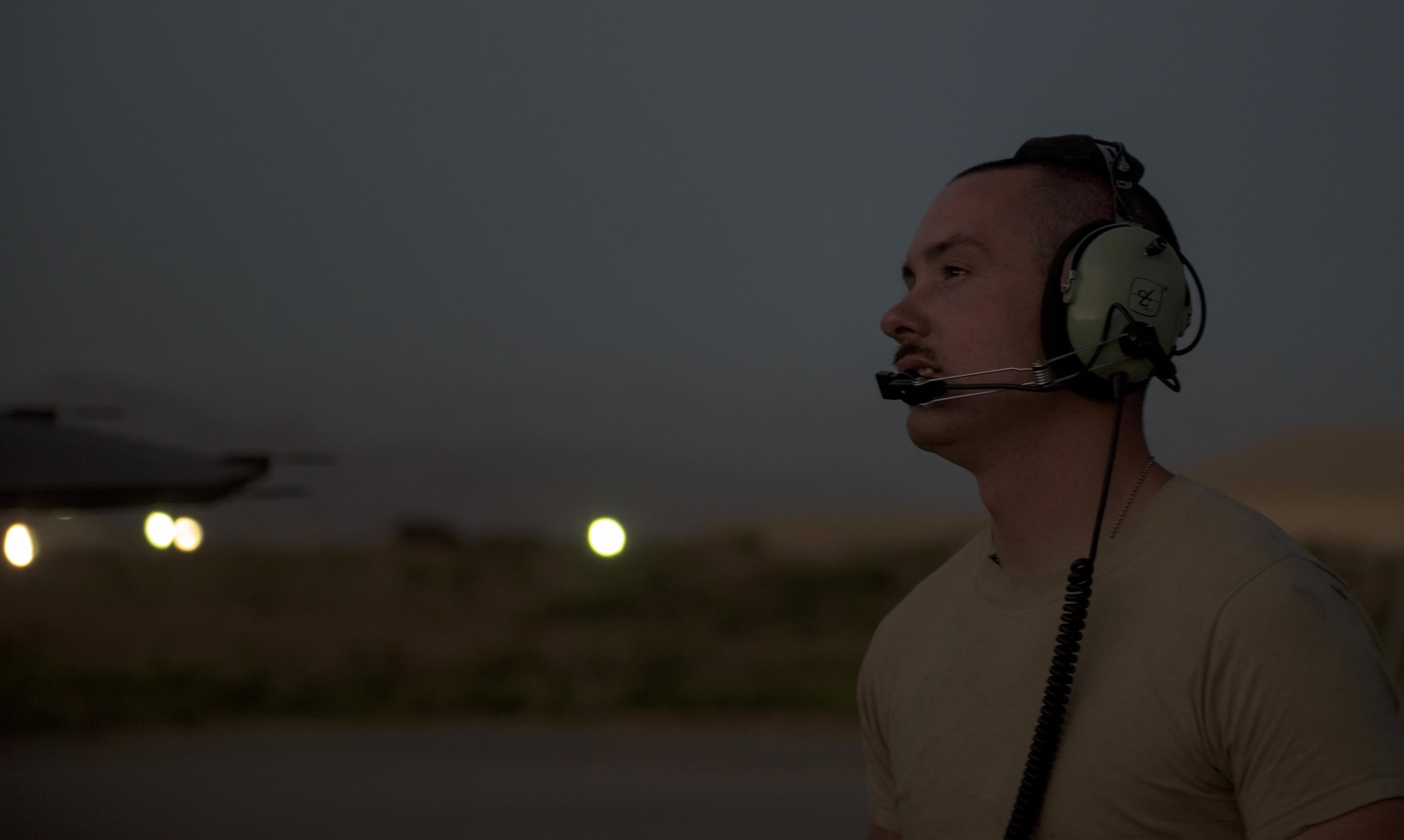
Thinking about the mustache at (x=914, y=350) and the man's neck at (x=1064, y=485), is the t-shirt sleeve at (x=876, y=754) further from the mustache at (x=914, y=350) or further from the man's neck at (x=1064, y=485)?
the mustache at (x=914, y=350)

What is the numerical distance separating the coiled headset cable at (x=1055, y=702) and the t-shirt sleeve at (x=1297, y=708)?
0.17 m

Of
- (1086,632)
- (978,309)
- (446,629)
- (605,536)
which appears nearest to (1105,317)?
(978,309)

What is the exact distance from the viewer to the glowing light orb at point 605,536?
15.5 feet

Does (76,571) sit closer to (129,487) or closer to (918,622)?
(129,487)

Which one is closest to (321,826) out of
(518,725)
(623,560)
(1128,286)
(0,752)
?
(518,725)

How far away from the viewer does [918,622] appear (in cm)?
179

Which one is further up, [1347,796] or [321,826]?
[321,826]

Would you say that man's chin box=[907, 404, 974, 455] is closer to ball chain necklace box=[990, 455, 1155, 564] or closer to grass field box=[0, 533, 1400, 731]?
ball chain necklace box=[990, 455, 1155, 564]

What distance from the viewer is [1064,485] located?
61.9 inches

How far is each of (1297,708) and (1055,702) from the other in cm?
28

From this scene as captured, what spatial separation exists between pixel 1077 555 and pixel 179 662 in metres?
18.1

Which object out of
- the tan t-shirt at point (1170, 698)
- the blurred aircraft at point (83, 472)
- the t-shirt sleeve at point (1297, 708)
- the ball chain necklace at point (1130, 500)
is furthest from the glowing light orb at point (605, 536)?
the t-shirt sleeve at point (1297, 708)

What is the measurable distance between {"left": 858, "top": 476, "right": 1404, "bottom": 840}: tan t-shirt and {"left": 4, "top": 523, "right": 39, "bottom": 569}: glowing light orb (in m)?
3.71

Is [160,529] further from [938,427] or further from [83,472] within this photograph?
[938,427]
